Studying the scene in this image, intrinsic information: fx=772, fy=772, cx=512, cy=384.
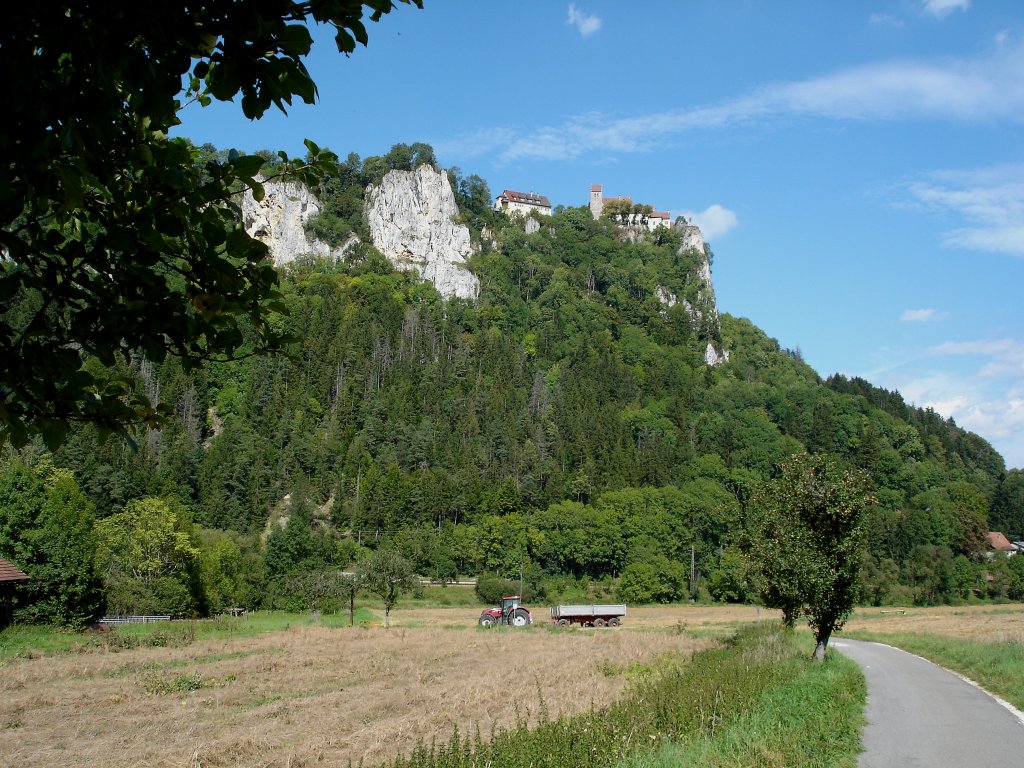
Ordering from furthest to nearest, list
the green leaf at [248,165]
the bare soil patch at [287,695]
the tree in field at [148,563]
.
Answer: the tree in field at [148,563], the bare soil patch at [287,695], the green leaf at [248,165]

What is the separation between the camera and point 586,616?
54312mm

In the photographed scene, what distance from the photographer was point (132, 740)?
1539cm

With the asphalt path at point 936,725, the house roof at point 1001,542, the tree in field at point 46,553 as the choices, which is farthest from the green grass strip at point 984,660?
the house roof at point 1001,542

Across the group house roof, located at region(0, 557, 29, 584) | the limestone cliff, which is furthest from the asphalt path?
the limestone cliff

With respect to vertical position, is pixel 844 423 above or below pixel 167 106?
above

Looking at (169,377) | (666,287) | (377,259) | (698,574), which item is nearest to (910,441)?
(698,574)

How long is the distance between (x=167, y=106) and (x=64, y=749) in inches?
631

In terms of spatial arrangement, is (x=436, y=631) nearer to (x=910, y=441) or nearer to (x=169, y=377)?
(x=169, y=377)

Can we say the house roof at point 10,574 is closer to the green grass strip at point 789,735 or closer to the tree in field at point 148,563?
the tree in field at point 148,563

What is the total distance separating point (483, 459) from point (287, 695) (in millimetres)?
92164

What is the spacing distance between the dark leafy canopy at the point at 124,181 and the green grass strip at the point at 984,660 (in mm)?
18781

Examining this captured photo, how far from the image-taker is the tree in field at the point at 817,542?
74.3 feet

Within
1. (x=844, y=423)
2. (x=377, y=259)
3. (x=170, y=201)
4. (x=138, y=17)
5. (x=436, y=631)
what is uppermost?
(x=377, y=259)

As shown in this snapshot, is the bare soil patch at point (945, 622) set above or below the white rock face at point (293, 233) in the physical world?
below
